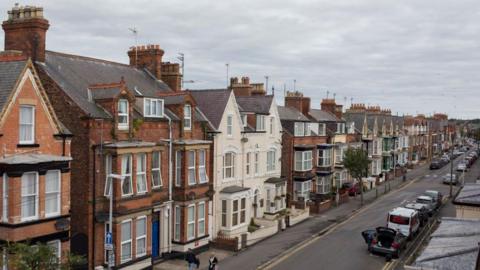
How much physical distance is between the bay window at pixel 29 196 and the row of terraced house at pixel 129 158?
1.9 inches

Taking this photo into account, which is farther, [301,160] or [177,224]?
[301,160]

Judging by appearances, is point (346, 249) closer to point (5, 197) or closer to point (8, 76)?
point (5, 197)

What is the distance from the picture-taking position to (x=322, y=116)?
58.8 metres

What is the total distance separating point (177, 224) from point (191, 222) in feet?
3.22

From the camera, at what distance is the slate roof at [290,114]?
48.2 metres

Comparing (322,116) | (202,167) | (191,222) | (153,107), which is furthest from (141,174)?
(322,116)

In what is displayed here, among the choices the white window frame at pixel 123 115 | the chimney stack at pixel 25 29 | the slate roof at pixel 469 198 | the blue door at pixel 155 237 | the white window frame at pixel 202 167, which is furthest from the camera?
the white window frame at pixel 202 167

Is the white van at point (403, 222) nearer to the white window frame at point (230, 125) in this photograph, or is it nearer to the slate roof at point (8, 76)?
the white window frame at point (230, 125)

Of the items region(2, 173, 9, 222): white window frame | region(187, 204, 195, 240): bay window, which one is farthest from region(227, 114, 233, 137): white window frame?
region(2, 173, 9, 222): white window frame

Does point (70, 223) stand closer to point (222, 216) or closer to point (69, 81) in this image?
point (69, 81)

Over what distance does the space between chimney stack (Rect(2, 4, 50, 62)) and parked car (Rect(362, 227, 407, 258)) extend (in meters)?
22.8

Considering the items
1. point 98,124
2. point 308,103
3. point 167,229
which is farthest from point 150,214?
point 308,103

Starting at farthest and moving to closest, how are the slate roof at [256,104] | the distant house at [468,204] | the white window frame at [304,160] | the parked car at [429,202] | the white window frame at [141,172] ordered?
the white window frame at [304,160] → the parked car at [429,202] → the slate roof at [256,104] → the white window frame at [141,172] → the distant house at [468,204]

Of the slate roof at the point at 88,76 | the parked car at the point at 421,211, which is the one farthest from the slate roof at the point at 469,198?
the slate roof at the point at 88,76
